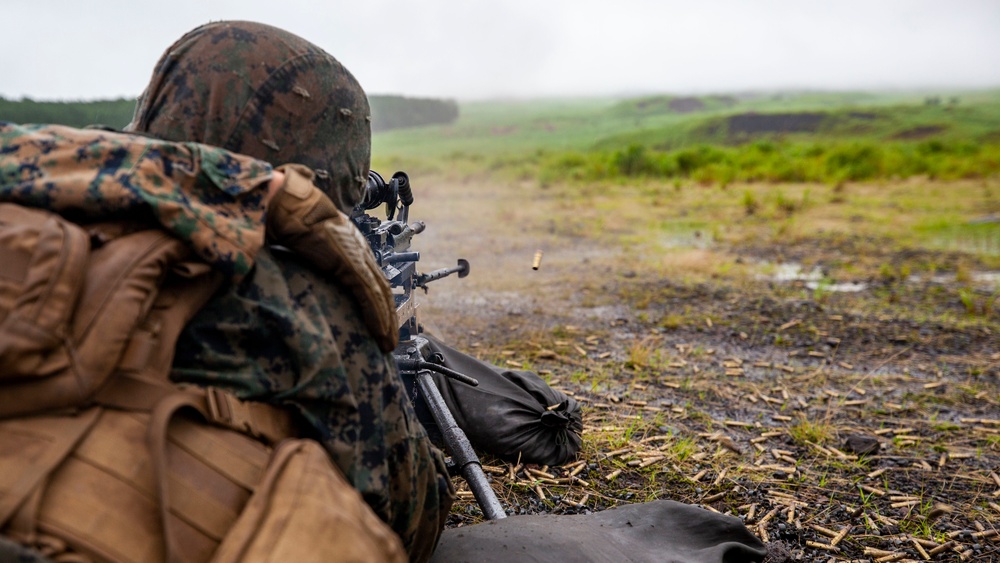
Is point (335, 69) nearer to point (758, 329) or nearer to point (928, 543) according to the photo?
point (928, 543)

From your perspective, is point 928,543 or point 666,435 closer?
point 928,543

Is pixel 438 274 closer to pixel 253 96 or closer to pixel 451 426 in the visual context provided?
Answer: pixel 451 426

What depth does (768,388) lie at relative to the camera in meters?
4.92

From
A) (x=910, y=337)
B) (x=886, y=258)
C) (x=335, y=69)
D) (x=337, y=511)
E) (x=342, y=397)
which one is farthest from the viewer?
(x=886, y=258)

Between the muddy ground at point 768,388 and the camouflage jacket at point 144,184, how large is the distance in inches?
80.0

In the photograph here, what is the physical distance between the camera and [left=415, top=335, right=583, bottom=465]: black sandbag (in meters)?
3.57

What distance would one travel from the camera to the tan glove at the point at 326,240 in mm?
1540

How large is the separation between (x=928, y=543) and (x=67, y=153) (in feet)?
10.7

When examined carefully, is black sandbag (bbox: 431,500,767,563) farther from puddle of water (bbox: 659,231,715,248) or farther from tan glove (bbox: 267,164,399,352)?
puddle of water (bbox: 659,231,715,248)

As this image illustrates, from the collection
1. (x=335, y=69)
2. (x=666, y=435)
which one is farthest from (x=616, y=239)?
(x=335, y=69)

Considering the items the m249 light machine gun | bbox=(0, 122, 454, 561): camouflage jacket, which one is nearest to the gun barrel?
the m249 light machine gun

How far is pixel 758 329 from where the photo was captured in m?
6.25

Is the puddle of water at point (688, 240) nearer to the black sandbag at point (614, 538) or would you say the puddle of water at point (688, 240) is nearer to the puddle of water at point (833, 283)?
the puddle of water at point (833, 283)

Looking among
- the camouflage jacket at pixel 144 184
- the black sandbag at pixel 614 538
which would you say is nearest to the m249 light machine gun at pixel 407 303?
the black sandbag at pixel 614 538
